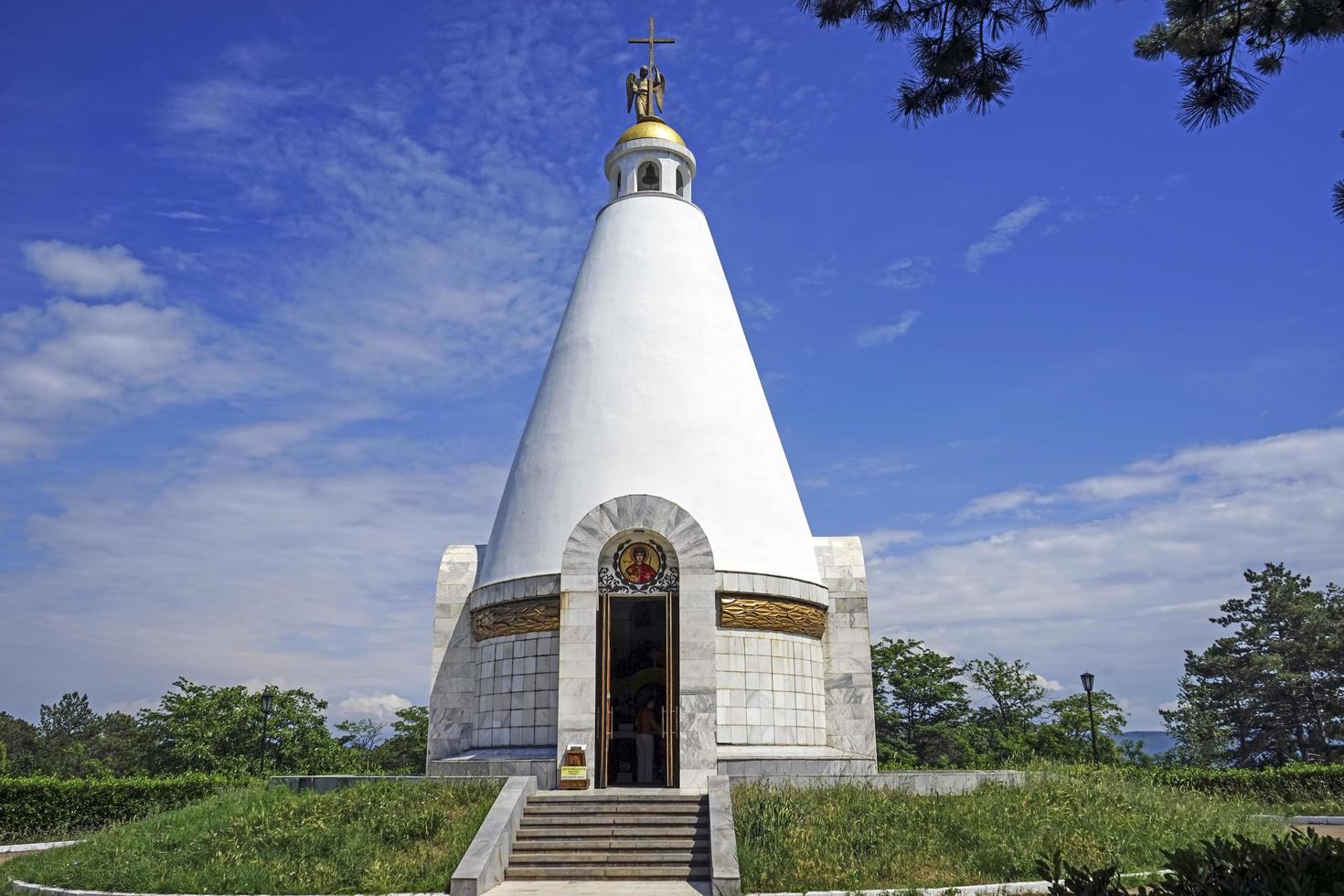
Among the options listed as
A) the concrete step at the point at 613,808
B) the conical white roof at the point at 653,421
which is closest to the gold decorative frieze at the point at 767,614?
the conical white roof at the point at 653,421

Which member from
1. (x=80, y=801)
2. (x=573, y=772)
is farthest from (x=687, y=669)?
(x=80, y=801)

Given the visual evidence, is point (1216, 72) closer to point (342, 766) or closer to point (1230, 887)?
point (1230, 887)

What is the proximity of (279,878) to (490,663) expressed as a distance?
503cm

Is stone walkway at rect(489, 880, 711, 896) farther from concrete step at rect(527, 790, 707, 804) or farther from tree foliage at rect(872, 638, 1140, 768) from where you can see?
tree foliage at rect(872, 638, 1140, 768)

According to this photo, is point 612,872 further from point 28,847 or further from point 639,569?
point 28,847

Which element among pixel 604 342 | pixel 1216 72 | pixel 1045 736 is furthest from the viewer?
pixel 1045 736

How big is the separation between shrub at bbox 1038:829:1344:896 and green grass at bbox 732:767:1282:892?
3090 mm

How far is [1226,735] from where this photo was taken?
1070 inches

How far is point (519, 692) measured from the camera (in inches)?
502

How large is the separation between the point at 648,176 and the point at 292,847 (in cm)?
1161

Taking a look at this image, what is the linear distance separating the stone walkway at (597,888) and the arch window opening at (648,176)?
11293mm

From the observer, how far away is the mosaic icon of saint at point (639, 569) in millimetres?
11961

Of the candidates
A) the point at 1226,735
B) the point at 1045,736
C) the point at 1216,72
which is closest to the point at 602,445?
the point at 1216,72

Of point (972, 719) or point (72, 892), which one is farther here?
point (972, 719)
